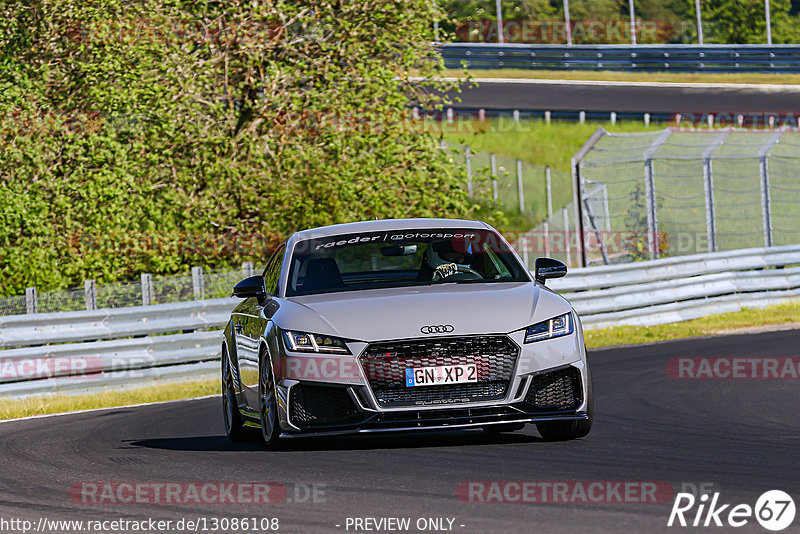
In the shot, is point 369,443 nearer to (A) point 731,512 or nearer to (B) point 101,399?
(A) point 731,512

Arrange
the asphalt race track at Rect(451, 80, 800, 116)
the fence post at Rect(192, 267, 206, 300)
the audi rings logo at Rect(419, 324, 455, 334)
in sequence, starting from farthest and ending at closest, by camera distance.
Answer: the asphalt race track at Rect(451, 80, 800, 116), the fence post at Rect(192, 267, 206, 300), the audi rings logo at Rect(419, 324, 455, 334)

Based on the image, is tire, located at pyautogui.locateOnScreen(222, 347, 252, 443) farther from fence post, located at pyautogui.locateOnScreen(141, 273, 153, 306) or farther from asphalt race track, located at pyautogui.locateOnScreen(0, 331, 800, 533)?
fence post, located at pyautogui.locateOnScreen(141, 273, 153, 306)

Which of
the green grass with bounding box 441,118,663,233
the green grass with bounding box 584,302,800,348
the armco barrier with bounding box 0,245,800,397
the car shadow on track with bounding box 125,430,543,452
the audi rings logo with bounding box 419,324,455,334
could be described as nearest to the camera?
the audi rings logo with bounding box 419,324,455,334

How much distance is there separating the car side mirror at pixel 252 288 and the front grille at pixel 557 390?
7.70 ft

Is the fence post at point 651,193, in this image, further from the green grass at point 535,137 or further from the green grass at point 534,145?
the green grass at point 535,137

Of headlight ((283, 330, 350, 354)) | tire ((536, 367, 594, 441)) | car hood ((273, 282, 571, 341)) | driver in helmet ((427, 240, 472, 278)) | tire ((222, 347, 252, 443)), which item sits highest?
driver in helmet ((427, 240, 472, 278))

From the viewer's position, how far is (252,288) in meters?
10.1

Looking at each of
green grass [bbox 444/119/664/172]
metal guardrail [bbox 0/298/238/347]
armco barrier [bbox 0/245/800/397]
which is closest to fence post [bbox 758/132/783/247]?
armco barrier [bbox 0/245/800/397]

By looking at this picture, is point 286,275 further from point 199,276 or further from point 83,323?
point 199,276

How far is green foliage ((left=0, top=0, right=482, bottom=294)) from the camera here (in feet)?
77.3

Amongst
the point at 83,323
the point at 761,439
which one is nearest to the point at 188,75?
the point at 83,323

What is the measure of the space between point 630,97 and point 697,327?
25883mm

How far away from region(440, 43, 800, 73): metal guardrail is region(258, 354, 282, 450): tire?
129 ft

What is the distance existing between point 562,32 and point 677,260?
47.8 metres
